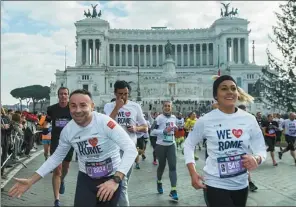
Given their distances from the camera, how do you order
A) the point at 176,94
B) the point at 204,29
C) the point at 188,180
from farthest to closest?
the point at 204,29
the point at 176,94
the point at 188,180

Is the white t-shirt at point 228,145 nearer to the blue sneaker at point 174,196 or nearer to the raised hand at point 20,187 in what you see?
the raised hand at point 20,187

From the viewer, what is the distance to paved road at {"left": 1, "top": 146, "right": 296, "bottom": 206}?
7.59 meters

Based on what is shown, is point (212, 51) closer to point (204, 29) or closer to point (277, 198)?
point (204, 29)

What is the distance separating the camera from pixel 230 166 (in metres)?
4.11

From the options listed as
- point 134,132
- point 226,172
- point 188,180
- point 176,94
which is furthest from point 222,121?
point 176,94

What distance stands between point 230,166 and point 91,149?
1377mm

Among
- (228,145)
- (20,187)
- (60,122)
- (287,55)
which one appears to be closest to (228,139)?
(228,145)

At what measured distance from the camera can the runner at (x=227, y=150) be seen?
4.10 metres

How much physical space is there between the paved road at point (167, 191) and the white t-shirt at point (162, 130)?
1.03m

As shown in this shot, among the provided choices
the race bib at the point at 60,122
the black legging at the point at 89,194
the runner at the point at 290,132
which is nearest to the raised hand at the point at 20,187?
the black legging at the point at 89,194

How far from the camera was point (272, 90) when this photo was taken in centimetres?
2722

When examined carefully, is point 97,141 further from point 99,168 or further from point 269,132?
point 269,132

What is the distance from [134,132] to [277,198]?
10.4 feet

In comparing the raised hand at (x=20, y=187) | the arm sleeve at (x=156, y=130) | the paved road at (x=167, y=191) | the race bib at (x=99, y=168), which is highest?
the arm sleeve at (x=156, y=130)
